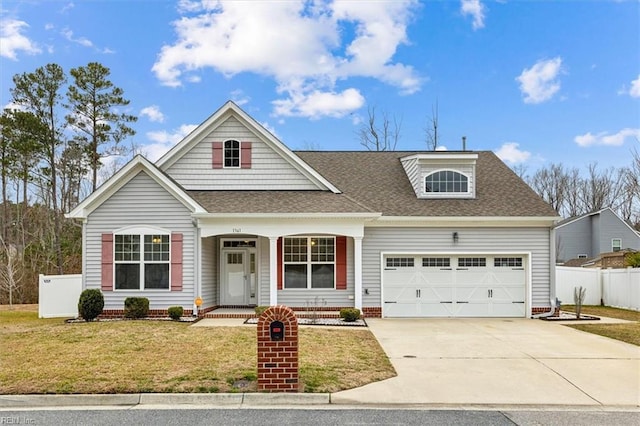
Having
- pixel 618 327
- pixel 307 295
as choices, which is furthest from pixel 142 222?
pixel 618 327

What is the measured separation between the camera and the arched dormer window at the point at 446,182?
1734 cm

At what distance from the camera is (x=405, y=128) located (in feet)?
108

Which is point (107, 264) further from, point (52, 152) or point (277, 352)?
point (52, 152)

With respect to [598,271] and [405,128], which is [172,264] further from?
[405,128]

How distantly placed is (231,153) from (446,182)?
7.69 meters

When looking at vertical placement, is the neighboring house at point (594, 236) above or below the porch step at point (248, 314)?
above

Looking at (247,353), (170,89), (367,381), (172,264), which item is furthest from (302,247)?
(170,89)

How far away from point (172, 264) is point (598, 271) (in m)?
17.8

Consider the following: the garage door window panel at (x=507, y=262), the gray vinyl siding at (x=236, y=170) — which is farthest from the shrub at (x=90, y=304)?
the garage door window panel at (x=507, y=262)

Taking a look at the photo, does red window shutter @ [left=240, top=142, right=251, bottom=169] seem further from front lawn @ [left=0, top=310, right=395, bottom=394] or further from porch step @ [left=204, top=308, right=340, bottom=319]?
front lawn @ [left=0, top=310, right=395, bottom=394]

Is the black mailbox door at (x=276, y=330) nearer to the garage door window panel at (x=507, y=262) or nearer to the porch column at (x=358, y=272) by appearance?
the porch column at (x=358, y=272)

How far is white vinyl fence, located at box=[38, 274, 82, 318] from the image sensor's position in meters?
15.8

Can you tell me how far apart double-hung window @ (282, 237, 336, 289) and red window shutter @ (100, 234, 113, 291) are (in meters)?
5.29

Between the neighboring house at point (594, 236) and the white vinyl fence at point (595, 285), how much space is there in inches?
762
